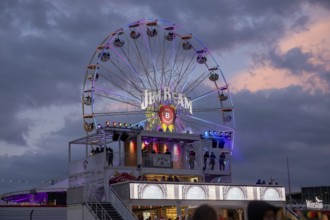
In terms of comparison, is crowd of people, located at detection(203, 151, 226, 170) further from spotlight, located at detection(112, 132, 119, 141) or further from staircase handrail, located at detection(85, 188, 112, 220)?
staircase handrail, located at detection(85, 188, 112, 220)

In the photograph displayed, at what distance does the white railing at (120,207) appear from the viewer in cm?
3494

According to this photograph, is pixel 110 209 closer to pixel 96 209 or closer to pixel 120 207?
pixel 120 207

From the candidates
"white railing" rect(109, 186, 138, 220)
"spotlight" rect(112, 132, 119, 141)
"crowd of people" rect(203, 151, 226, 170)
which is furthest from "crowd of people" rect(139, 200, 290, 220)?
"crowd of people" rect(203, 151, 226, 170)

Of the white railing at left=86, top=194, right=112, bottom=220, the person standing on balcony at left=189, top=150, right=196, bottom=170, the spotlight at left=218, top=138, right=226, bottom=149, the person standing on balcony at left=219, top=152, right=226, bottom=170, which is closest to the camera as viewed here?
the white railing at left=86, top=194, right=112, bottom=220

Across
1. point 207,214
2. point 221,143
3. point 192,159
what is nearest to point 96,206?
point 192,159

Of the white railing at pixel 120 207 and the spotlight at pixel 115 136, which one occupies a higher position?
the spotlight at pixel 115 136

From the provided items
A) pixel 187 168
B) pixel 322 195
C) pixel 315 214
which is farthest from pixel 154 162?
pixel 322 195

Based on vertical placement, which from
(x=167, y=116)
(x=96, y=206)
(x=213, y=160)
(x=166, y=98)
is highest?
(x=166, y=98)

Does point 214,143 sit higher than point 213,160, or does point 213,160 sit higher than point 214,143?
point 214,143

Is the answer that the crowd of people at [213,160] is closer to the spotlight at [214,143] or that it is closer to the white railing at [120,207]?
the spotlight at [214,143]

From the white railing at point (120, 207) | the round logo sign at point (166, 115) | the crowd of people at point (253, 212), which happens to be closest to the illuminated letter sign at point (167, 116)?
the round logo sign at point (166, 115)

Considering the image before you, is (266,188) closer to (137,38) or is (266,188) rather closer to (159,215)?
(159,215)

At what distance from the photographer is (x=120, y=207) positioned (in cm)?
3616

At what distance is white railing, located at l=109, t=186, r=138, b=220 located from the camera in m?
34.9
